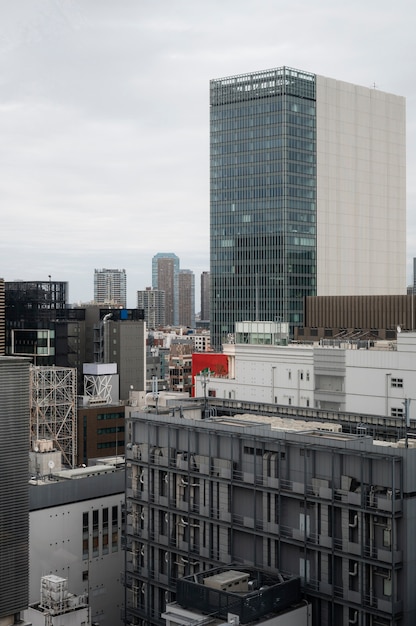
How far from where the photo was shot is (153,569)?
7044cm

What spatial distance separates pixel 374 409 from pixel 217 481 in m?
65.3

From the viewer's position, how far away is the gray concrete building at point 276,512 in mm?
53250

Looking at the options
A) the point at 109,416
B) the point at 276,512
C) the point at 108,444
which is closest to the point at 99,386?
the point at 109,416

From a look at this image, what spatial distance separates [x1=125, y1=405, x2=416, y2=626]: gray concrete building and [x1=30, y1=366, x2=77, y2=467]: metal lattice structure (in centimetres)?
7764

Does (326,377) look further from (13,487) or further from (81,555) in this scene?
(13,487)

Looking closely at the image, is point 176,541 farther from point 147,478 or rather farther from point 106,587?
point 106,587

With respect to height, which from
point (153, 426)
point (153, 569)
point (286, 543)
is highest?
point (153, 426)

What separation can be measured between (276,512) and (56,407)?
95.7m

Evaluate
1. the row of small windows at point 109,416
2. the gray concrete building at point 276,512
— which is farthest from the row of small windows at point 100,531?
the row of small windows at point 109,416

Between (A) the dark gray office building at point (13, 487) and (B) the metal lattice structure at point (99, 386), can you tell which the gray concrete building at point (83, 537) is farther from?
(B) the metal lattice structure at point (99, 386)

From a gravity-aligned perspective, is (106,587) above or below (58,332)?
below

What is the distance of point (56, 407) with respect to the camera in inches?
5935

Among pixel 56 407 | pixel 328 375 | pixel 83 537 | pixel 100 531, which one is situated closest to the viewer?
pixel 83 537

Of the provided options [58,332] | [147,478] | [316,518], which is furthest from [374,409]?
[58,332]
